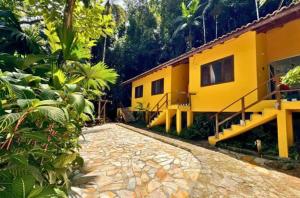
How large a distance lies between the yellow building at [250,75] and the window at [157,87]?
3.44m

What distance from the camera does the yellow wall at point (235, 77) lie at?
31.0ft

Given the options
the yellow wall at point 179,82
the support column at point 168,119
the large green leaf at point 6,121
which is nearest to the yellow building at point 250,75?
the support column at point 168,119

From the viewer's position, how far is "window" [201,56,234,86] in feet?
34.8

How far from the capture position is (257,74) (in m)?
9.21

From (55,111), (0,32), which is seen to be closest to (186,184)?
(55,111)

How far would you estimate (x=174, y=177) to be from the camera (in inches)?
203

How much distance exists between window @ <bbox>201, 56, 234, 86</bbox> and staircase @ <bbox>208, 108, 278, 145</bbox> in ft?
8.40

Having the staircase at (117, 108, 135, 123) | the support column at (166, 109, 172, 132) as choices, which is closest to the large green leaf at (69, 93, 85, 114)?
the support column at (166, 109, 172, 132)

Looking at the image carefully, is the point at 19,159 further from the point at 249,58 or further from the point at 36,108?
the point at 249,58

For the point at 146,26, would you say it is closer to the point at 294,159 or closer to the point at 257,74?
the point at 257,74

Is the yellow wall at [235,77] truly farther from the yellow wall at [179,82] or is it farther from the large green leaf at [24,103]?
the large green leaf at [24,103]

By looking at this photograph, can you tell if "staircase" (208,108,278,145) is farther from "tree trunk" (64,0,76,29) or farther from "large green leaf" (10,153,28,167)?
"large green leaf" (10,153,28,167)

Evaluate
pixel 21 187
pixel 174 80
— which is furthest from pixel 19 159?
pixel 174 80

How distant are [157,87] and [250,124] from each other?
9981 mm
